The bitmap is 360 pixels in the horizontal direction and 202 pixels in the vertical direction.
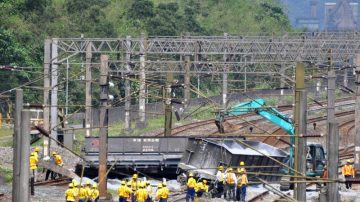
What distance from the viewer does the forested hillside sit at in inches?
2790

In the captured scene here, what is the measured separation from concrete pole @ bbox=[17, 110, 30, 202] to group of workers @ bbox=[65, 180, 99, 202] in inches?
459

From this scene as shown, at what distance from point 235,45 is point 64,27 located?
23.1 m

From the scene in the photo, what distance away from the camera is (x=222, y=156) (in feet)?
133

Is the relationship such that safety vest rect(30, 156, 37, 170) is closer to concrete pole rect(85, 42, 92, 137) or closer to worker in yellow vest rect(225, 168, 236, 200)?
worker in yellow vest rect(225, 168, 236, 200)

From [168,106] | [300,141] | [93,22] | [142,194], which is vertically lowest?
[142,194]

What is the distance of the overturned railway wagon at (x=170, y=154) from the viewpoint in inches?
1614

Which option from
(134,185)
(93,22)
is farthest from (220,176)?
(93,22)

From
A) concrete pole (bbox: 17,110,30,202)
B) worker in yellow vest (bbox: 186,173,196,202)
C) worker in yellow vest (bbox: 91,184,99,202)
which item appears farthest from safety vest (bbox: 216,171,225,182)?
concrete pole (bbox: 17,110,30,202)

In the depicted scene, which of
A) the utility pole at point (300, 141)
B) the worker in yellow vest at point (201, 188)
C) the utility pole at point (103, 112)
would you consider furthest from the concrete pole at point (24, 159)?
the worker in yellow vest at point (201, 188)

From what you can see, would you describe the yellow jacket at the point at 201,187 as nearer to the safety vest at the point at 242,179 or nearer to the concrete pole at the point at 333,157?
the safety vest at the point at 242,179

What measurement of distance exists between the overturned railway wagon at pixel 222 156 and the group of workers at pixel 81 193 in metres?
7.01

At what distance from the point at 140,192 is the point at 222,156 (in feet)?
24.5

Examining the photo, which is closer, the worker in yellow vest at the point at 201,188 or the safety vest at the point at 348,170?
the worker in yellow vest at the point at 201,188

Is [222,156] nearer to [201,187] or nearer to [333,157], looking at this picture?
[201,187]
